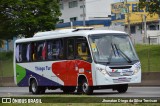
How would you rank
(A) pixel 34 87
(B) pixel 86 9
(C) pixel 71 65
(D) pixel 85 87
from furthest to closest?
(B) pixel 86 9 → (A) pixel 34 87 → (C) pixel 71 65 → (D) pixel 85 87

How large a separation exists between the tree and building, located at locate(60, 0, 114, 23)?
3376cm

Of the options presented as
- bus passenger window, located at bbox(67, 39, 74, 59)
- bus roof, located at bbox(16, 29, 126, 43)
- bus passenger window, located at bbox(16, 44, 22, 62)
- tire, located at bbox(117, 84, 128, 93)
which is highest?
bus roof, located at bbox(16, 29, 126, 43)

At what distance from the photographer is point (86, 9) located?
91562 mm

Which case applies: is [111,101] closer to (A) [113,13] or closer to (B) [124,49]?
(B) [124,49]

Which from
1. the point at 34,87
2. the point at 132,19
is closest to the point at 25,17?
the point at 34,87

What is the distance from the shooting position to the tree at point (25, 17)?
53094 mm

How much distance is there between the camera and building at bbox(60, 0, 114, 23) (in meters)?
92.1

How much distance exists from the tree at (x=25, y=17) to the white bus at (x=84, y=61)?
28.9 metres

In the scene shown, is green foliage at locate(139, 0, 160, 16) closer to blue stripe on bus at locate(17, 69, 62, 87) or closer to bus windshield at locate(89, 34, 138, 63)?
blue stripe on bus at locate(17, 69, 62, 87)

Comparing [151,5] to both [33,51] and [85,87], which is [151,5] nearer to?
[33,51]

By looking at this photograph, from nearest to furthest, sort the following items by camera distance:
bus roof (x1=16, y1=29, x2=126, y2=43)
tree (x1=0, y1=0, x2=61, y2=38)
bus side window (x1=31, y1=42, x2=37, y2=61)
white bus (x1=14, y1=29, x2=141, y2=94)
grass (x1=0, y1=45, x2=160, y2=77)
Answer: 1. white bus (x1=14, y1=29, x2=141, y2=94)
2. bus roof (x1=16, y1=29, x2=126, y2=43)
3. bus side window (x1=31, y1=42, x2=37, y2=61)
4. grass (x1=0, y1=45, x2=160, y2=77)
5. tree (x1=0, y1=0, x2=61, y2=38)

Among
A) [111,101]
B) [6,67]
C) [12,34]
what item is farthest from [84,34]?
[12,34]

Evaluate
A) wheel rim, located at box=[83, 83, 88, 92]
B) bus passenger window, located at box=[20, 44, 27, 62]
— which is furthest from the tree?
wheel rim, located at box=[83, 83, 88, 92]

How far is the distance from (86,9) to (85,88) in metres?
71.7
